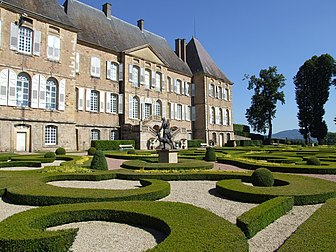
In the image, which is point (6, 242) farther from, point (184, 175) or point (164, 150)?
point (164, 150)

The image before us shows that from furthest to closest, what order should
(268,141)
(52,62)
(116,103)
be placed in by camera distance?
(268,141) < (116,103) < (52,62)

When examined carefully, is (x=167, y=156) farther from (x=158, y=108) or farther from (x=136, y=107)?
(x=158, y=108)

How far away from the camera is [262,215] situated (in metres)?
4.41

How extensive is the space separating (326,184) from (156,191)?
4260 millimetres

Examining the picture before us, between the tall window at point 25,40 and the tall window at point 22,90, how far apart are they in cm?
172

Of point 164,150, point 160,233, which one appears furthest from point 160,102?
point 160,233

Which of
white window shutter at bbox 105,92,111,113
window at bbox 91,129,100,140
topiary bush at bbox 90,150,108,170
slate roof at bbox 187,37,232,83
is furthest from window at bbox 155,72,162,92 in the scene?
topiary bush at bbox 90,150,108,170

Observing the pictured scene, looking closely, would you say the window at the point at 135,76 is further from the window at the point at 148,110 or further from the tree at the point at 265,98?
the tree at the point at 265,98

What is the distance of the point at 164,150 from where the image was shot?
513 inches

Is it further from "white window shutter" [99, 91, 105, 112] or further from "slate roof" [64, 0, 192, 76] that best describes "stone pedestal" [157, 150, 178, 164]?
"slate roof" [64, 0, 192, 76]

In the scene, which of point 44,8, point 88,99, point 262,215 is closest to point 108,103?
point 88,99

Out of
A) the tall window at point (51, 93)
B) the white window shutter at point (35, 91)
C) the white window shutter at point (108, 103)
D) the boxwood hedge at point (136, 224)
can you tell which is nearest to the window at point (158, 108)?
the white window shutter at point (108, 103)

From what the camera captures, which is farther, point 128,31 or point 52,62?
point 128,31

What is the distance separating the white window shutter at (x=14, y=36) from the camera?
19219 mm
